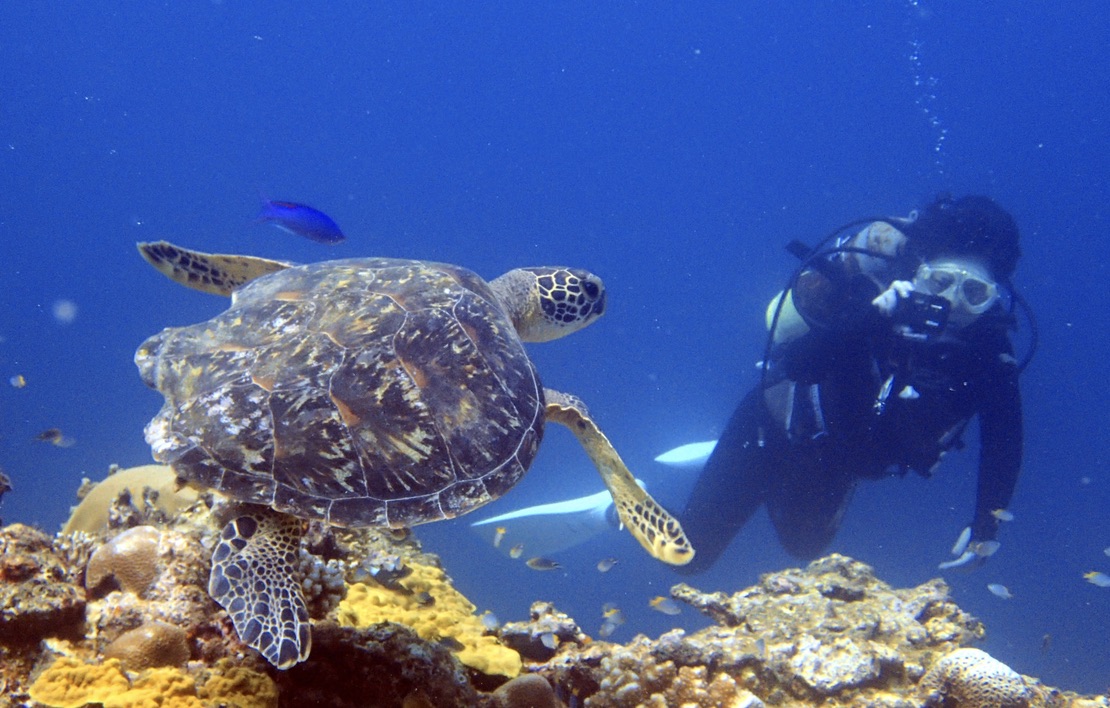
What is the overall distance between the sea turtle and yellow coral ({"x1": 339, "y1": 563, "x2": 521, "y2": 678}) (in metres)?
0.92

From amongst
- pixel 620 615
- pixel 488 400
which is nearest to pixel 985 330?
pixel 620 615

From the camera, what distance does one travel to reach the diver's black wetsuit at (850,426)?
6965 mm

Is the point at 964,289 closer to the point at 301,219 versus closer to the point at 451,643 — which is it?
the point at 451,643

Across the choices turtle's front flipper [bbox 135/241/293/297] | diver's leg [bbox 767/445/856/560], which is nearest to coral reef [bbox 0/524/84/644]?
turtle's front flipper [bbox 135/241/293/297]

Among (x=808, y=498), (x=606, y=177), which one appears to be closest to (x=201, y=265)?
(x=808, y=498)

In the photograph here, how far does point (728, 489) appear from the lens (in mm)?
8438

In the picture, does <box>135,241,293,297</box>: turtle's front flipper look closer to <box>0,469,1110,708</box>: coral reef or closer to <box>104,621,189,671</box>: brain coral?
<box>0,469,1110,708</box>: coral reef

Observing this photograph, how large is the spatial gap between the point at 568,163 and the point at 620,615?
269 ft

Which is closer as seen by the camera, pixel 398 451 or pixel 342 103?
pixel 398 451

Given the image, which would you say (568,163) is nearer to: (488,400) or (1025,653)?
(1025,653)

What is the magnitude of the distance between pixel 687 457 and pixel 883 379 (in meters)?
5.31

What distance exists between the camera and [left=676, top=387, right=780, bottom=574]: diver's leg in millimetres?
8375

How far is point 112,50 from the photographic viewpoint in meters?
64.8

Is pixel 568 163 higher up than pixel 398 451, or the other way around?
pixel 568 163
